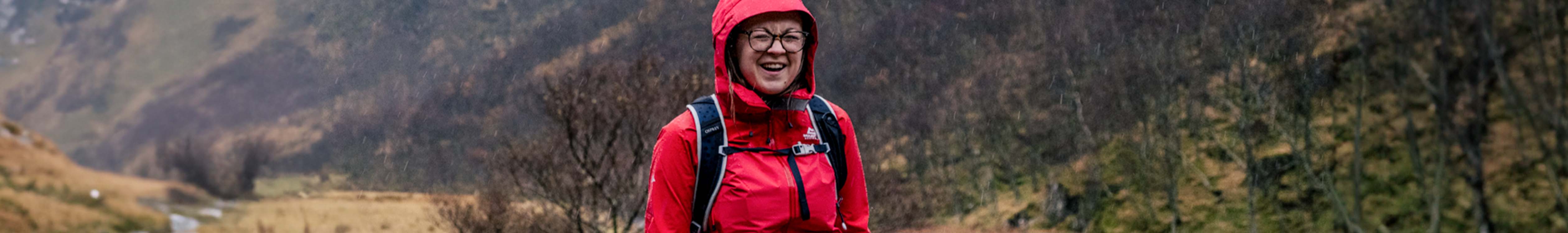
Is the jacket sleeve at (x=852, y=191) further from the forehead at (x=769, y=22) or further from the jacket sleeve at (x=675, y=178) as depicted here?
the jacket sleeve at (x=675, y=178)

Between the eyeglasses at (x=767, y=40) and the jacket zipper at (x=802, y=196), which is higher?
the eyeglasses at (x=767, y=40)

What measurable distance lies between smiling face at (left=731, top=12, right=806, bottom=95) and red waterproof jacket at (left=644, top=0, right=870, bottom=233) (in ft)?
0.15

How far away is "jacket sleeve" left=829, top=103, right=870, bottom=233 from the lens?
2816 mm

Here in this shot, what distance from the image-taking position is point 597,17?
119ft

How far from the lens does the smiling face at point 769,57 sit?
2689 mm

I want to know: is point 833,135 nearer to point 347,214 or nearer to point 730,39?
point 730,39

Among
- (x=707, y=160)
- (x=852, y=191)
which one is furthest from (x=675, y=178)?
(x=852, y=191)

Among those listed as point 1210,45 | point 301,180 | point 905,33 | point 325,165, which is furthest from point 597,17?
point 301,180

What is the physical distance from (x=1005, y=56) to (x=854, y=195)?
27.8 meters

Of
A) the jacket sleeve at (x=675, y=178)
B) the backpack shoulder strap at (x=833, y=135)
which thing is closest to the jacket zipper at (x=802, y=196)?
the backpack shoulder strap at (x=833, y=135)

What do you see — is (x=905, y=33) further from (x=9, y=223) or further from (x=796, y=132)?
(x=796, y=132)

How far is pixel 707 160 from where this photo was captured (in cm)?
257

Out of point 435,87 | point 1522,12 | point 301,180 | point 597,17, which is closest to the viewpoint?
point 1522,12

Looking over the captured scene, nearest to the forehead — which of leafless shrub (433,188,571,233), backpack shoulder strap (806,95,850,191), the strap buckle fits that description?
backpack shoulder strap (806,95,850,191)
